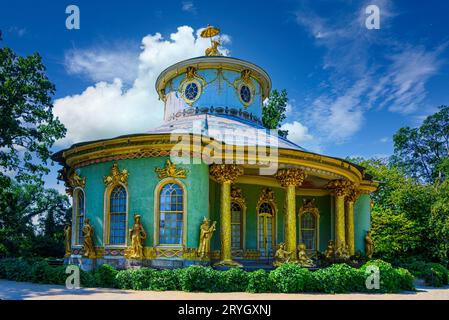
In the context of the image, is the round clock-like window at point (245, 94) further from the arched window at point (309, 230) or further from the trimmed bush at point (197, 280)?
the trimmed bush at point (197, 280)

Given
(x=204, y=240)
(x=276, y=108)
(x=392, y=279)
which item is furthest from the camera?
(x=276, y=108)

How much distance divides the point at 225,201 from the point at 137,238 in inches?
139

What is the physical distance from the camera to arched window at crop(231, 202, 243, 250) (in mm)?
20125

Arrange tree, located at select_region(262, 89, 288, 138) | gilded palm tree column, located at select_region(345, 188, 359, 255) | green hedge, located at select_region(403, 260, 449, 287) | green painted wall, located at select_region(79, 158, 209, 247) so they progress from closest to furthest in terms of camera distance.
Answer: green painted wall, located at select_region(79, 158, 209, 247) < green hedge, located at select_region(403, 260, 449, 287) < gilded palm tree column, located at select_region(345, 188, 359, 255) < tree, located at select_region(262, 89, 288, 138)

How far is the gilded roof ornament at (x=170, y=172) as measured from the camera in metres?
16.0

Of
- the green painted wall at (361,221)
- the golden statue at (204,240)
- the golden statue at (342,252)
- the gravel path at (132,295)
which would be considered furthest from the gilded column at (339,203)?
the golden statue at (204,240)

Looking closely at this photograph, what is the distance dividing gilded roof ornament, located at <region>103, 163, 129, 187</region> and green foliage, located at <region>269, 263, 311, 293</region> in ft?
21.1

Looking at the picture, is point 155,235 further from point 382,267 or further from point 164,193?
point 382,267

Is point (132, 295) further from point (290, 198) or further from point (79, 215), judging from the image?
point (290, 198)

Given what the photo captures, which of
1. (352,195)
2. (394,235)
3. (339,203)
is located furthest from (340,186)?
(394,235)

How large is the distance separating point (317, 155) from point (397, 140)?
31670 mm

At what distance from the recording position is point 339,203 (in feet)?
68.1

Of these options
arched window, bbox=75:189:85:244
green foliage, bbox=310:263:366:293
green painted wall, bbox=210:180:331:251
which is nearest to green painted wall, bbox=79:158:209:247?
arched window, bbox=75:189:85:244

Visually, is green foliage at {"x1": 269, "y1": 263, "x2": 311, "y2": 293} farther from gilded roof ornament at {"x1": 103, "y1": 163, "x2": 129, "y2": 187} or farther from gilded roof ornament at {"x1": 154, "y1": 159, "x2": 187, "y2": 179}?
gilded roof ornament at {"x1": 103, "y1": 163, "x2": 129, "y2": 187}
